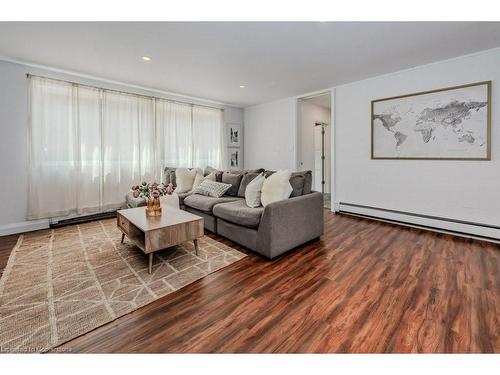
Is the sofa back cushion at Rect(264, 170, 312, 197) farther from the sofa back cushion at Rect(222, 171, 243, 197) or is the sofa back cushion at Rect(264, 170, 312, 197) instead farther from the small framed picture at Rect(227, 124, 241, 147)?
the small framed picture at Rect(227, 124, 241, 147)

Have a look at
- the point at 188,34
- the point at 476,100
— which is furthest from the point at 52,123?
the point at 476,100

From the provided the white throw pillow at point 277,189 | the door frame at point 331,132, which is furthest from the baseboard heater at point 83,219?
the door frame at point 331,132

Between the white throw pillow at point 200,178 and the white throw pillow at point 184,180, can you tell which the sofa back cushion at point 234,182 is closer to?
the white throw pillow at point 200,178

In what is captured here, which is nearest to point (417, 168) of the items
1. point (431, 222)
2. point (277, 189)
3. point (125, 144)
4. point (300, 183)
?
point (431, 222)

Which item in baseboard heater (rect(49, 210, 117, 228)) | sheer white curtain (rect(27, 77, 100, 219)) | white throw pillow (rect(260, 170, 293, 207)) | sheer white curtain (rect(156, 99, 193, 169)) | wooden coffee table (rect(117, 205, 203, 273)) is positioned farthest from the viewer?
sheer white curtain (rect(156, 99, 193, 169))

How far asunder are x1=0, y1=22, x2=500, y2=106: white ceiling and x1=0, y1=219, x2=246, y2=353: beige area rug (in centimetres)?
244

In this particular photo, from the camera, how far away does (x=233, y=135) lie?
6.21 m

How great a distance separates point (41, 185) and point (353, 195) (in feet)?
17.3

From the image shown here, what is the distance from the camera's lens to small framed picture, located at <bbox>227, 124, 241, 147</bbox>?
6124mm

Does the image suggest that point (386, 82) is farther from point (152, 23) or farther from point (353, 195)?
point (152, 23)

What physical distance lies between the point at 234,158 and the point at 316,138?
226cm

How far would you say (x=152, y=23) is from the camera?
7.51 ft

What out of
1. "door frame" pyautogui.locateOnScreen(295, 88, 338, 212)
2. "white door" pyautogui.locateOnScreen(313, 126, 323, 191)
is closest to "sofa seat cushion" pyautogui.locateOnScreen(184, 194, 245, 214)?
"door frame" pyautogui.locateOnScreen(295, 88, 338, 212)

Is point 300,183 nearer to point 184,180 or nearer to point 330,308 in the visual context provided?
point 330,308
